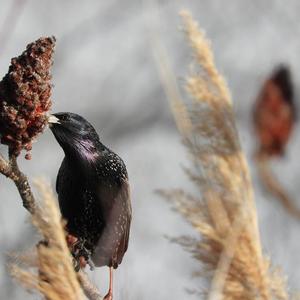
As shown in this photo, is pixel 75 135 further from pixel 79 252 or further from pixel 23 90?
pixel 23 90

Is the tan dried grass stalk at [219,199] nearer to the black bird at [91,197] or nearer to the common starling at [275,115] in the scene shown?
the black bird at [91,197]

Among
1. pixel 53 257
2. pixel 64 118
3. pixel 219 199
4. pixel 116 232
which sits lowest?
pixel 53 257

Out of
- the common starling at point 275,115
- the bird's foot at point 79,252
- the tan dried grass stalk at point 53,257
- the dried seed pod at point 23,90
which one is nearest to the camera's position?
the tan dried grass stalk at point 53,257

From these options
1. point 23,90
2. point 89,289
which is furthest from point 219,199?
point 23,90

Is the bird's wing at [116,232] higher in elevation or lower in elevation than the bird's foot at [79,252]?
higher

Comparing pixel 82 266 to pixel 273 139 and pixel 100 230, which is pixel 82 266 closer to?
pixel 100 230

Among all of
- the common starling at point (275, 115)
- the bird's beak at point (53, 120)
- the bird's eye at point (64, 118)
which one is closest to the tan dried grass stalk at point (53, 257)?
the bird's beak at point (53, 120)

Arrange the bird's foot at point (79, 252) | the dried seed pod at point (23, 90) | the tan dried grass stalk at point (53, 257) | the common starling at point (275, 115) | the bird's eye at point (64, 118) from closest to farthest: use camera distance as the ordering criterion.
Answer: the tan dried grass stalk at point (53, 257), the dried seed pod at point (23, 90), the bird's foot at point (79, 252), the bird's eye at point (64, 118), the common starling at point (275, 115)

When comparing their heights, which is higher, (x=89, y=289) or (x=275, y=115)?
(x=275, y=115)

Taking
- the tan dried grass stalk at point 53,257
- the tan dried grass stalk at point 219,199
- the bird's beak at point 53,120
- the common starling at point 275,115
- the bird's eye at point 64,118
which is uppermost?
the common starling at point 275,115
